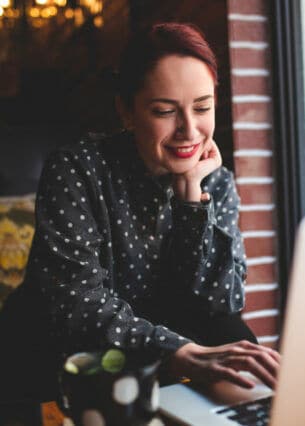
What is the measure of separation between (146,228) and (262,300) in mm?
850

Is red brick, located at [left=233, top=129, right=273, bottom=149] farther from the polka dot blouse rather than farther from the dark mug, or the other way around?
the dark mug

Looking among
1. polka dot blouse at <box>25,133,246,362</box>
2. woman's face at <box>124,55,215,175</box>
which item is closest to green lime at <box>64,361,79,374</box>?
polka dot blouse at <box>25,133,246,362</box>

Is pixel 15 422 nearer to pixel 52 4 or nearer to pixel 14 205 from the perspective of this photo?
pixel 14 205

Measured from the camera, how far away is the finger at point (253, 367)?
87cm

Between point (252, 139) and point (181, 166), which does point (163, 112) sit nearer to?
point (181, 166)

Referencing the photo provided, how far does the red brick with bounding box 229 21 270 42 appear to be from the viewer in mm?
2000

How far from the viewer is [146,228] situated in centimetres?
142

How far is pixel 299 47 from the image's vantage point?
205cm

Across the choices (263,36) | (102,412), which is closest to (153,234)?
(102,412)

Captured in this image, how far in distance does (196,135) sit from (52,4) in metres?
3.44

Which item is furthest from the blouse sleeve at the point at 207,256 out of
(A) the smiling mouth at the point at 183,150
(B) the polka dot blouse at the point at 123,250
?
(A) the smiling mouth at the point at 183,150

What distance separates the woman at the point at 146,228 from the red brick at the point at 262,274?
0.58 meters

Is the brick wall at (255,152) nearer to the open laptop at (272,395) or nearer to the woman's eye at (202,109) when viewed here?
the woman's eye at (202,109)

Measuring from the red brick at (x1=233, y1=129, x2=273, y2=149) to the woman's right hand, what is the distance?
1.15 metres
